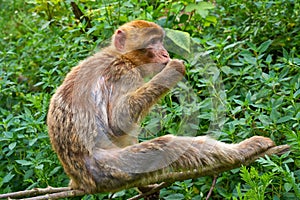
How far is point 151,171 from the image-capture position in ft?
15.5

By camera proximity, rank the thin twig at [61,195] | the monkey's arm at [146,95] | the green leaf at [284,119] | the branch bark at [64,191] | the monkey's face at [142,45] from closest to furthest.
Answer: the thin twig at [61,195], the branch bark at [64,191], the monkey's arm at [146,95], the monkey's face at [142,45], the green leaf at [284,119]

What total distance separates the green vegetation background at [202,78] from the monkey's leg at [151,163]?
0.42 m

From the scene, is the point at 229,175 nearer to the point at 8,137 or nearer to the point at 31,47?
the point at 8,137

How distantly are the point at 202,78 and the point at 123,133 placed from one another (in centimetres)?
158

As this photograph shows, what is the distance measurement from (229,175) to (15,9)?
6517 millimetres

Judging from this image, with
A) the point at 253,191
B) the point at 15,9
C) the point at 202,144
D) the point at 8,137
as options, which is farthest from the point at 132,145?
the point at 15,9

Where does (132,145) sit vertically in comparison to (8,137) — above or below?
above

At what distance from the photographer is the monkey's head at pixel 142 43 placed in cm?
505

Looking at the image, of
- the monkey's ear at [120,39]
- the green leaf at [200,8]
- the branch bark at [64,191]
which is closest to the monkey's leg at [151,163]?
the branch bark at [64,191]

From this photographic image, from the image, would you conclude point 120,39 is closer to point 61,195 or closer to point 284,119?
point 61,195

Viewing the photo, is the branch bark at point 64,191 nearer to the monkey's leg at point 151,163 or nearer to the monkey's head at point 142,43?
the monkey's leg at point 151,163

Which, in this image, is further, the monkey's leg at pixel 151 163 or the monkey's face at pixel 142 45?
the monkey's face at pixel 142 45

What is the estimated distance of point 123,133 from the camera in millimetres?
4852

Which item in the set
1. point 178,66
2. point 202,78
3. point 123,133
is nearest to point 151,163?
point 123,133
